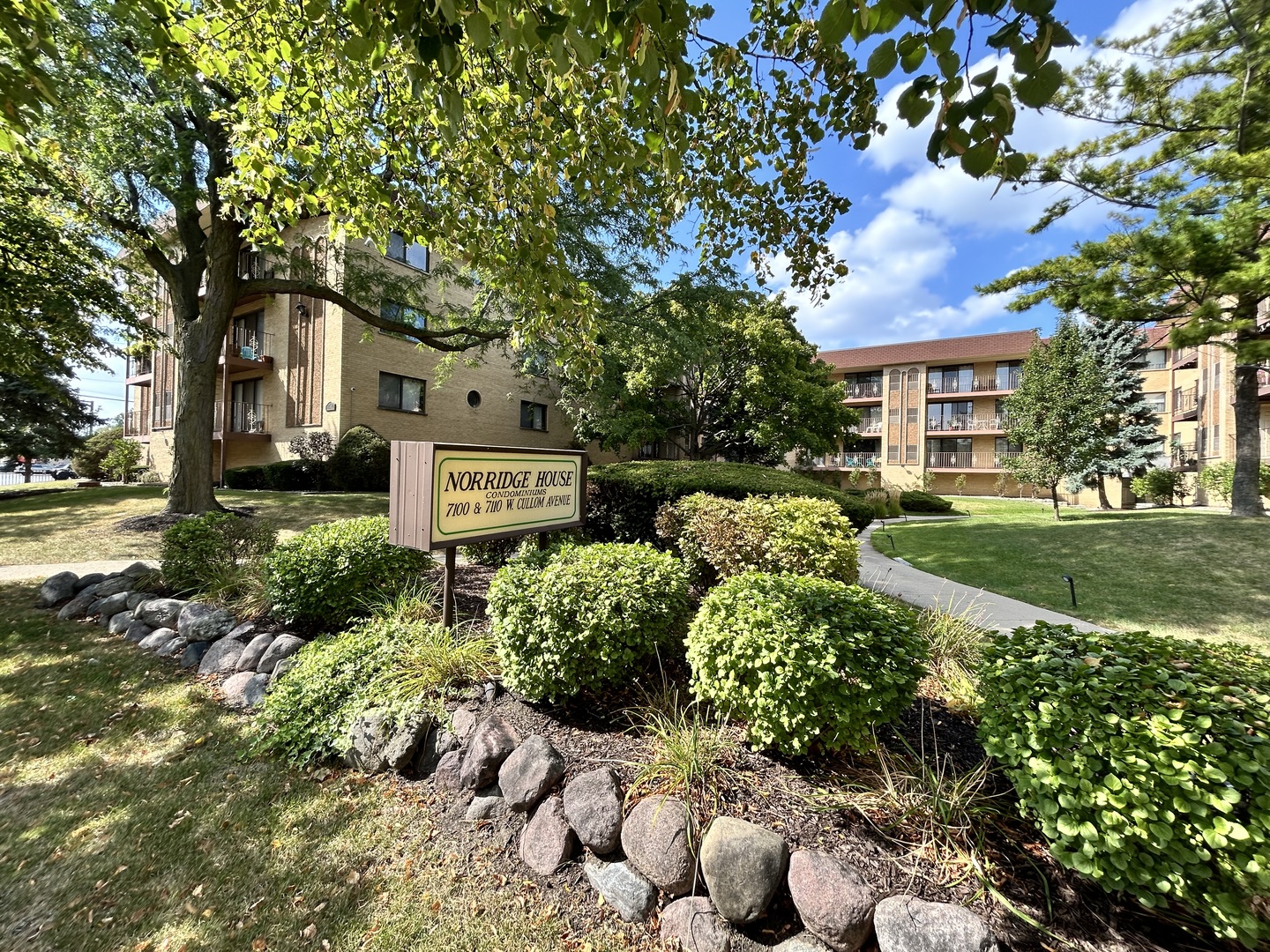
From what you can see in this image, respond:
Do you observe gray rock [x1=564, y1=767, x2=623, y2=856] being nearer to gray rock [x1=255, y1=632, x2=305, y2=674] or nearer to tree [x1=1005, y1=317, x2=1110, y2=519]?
gray rock [x1=255, y1=632, x2=305, y2=674]

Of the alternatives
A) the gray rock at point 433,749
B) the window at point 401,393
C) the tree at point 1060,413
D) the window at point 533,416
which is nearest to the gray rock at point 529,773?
the gray rock at point 433,749

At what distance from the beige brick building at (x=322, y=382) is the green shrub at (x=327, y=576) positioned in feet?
30.6

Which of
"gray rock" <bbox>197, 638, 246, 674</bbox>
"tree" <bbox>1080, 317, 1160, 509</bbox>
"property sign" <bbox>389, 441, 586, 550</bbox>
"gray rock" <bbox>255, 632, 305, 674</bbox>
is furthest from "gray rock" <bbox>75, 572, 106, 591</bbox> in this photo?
"tree" <bbox>1080, 317, 1160, 509</bbox>

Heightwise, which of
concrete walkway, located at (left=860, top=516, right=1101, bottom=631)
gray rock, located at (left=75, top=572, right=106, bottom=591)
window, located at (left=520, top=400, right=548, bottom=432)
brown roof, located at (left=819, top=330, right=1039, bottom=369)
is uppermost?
brown roof, located at (left=819, top=330, right=1039, bottom=369)

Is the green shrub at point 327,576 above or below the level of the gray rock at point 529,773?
above

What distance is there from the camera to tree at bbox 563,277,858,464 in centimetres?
1698

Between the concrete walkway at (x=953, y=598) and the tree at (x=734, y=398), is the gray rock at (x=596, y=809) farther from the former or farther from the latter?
the tree at (x=734, y=398)

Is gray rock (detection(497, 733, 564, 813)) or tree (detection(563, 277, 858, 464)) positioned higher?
tree (detection(563, 277, 858, 464))

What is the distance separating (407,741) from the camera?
2.80 meters

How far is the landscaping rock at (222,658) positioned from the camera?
388 cm

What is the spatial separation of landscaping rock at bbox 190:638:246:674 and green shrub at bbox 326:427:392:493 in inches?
427

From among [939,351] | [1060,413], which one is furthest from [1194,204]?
[939,351]

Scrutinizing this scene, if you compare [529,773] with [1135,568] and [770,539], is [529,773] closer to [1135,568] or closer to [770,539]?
[770,539]

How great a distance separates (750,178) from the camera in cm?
392
